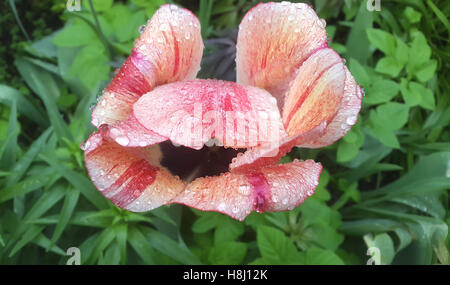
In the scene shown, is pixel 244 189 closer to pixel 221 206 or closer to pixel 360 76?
pixel 221 206

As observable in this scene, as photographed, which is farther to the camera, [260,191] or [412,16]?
[412,16]

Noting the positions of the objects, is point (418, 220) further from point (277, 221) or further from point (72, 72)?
point (72, 72)

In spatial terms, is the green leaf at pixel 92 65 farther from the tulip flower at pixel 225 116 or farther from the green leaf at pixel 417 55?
the green leaf at pixel 417 55

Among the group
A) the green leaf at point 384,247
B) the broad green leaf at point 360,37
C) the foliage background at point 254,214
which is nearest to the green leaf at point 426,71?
the foliage background at point 254,214

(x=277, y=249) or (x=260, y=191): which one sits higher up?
(x=260, y=191)

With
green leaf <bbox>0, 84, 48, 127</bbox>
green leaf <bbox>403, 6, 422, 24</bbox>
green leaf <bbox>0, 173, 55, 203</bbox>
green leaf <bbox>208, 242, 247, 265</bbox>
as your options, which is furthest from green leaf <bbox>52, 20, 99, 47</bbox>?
green leaf <bbox>403, 6, 422, 24</bbox>

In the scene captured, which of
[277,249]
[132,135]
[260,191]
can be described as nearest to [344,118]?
[260,191]

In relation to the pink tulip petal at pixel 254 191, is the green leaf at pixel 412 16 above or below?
above
